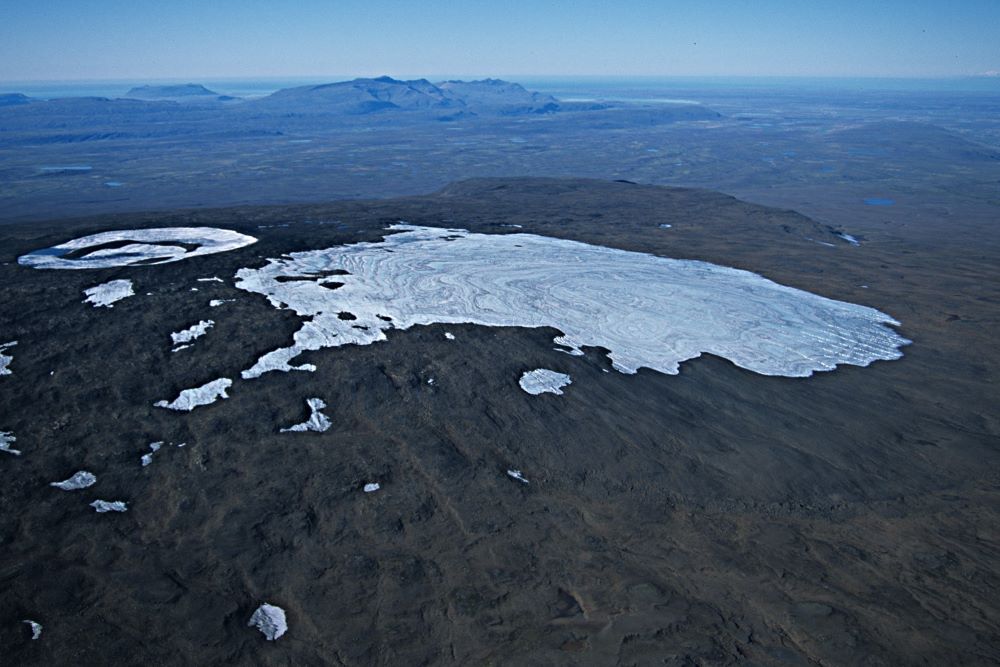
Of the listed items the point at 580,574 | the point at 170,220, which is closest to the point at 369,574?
the point at 580,574

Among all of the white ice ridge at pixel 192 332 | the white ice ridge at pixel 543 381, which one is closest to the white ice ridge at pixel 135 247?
the white ice ridge at pixel 192 332

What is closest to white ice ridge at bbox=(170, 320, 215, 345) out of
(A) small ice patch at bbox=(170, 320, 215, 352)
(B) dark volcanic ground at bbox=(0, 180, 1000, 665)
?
(A) small ice patch at bbox=(170, 320, 215, 352)

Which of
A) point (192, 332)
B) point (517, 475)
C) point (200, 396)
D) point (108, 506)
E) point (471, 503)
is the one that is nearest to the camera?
point (108, 506)

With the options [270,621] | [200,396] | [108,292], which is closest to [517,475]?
[270,621]

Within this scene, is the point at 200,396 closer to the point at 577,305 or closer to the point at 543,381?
the point at 543,381

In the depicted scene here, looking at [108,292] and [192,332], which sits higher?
[108,292]

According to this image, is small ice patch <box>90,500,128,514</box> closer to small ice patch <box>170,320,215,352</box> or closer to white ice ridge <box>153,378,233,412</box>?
white ice ridge <box>153,378,233,412</box>
